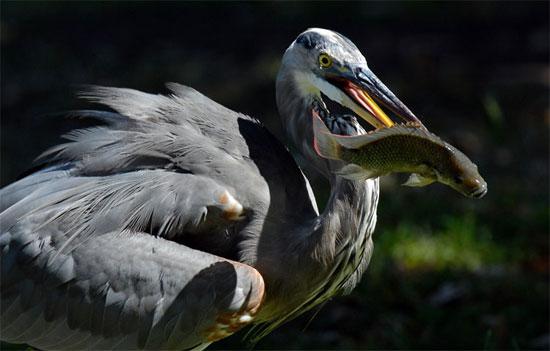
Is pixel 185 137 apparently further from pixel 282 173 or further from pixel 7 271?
pixel 7 271

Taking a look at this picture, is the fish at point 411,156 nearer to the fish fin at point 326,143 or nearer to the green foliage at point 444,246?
the fish fin at point 326,143

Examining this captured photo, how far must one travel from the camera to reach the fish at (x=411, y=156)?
316 cm

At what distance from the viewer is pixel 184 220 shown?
3701mm

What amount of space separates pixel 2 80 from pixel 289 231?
198 inches

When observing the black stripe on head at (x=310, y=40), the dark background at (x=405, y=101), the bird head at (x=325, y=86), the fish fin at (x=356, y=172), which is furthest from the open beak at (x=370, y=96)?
the dark background at (x=405, y=101)

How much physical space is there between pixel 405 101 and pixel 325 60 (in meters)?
3.29

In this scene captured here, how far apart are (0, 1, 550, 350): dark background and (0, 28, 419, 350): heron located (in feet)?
2.36

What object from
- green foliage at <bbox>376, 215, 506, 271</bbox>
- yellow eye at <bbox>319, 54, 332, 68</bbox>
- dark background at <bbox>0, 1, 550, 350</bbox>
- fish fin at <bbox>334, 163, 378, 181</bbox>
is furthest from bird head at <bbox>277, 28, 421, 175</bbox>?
green foliage at <bbox>376, 215, 506, 271</bbox>

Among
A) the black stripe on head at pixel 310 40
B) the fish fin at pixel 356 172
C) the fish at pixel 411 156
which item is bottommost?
the fish fin at pixel 356 172

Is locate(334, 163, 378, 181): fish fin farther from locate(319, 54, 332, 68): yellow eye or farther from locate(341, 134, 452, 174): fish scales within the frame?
locate(319, 54, 332, 68): yellow eye

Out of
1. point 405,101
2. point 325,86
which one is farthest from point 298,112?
point 405,101

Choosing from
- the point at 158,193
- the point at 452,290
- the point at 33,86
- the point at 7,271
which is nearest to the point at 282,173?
the point at 158,193

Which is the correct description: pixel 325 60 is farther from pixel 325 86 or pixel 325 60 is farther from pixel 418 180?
pixel 418 180

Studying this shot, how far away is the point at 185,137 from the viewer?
152 inches
